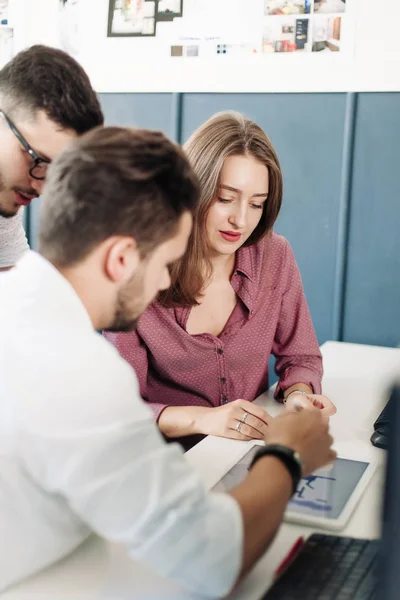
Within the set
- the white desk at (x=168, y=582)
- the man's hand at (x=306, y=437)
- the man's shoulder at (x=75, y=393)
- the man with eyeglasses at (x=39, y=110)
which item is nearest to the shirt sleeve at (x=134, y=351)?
the white desk at (x=168, y=582)

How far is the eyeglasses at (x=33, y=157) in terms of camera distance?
1.30 metres

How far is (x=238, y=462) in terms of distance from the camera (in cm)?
125

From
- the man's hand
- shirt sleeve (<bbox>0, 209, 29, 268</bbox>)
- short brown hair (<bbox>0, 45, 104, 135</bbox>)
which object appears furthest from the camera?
shirt sleeve (<bbox>0, 209, 29, 268</bbox>)

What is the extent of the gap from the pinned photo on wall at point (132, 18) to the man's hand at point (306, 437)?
2088mm

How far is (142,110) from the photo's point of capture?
2801mm

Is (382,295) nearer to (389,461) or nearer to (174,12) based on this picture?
(174,12)

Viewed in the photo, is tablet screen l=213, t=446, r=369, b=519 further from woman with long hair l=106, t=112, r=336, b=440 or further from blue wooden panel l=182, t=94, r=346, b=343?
blue wooden panel l=182, t=94, r=346, b=343

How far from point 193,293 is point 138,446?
2.75ft

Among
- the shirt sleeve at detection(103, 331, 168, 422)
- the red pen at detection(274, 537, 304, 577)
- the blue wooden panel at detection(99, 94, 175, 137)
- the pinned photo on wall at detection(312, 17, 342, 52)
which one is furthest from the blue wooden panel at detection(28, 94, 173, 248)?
the red pen at detection(274, 537, 304, 577)

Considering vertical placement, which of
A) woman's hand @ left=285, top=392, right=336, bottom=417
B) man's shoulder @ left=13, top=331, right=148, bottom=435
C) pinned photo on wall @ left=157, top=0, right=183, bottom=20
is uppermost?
pinned photo on wall @ left=157, top=0, right=183, bottom=20

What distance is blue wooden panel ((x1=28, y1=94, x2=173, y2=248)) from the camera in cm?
275

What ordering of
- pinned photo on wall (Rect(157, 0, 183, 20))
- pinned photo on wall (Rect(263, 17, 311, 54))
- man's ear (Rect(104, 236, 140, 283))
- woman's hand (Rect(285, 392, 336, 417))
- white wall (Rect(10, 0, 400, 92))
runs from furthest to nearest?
1. pinned photo on wall (Rect(157, 0, 183, 20))
2. pinned photo on wall (Rect(263, 17, 311, 54))
3. white wall (Rect(10, 0, 400, 92))
4. woman's hand (Rect(285, 392, 336, 417))
5. man's ear (Rect(104, 236, 140, 283))

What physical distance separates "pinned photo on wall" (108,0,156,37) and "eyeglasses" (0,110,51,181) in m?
1.59

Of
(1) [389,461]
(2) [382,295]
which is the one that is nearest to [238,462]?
(1) [389,461]
